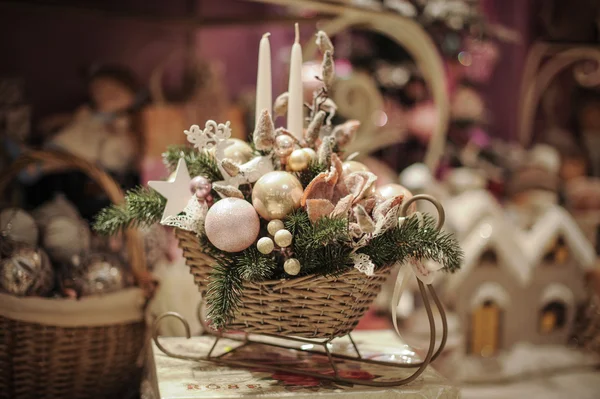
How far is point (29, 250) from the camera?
1204 mm

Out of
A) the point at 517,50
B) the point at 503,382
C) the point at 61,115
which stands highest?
the point at 517,50

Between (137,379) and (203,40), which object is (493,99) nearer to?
(203,40)

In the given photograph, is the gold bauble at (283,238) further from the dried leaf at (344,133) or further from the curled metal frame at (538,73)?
the curled metal frame at (538,73)

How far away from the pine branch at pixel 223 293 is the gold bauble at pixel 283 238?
0.23 ft

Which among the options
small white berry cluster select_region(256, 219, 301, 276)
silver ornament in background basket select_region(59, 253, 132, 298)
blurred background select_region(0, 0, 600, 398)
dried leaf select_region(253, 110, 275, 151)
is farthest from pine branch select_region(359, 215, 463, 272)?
blurred background select_region(0, 0, 600, 398)

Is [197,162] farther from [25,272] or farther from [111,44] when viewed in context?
[111,44]

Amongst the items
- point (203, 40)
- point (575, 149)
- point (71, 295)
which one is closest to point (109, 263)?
point (71, 295)

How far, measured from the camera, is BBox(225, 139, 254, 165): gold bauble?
1013 millimetres

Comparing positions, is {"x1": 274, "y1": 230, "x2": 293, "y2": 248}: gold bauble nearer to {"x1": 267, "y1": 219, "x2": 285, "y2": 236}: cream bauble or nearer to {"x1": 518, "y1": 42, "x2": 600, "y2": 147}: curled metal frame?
{"x1": 267, "y1": 219, "x2": 285, "y2": 236}: cream bauble

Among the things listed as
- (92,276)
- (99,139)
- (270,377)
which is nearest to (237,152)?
(270,377)

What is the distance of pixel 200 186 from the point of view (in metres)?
0.97

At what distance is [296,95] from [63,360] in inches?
25.1

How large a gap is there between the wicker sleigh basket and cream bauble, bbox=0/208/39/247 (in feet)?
0.28

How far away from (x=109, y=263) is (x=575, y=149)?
2135mm
